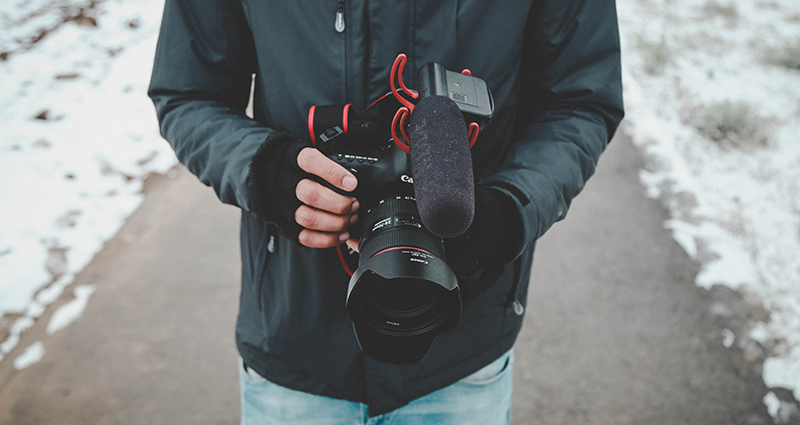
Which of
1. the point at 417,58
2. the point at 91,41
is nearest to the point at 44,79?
the point at 91,41

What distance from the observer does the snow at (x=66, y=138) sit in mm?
2400

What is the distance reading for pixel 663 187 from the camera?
9.56 feet

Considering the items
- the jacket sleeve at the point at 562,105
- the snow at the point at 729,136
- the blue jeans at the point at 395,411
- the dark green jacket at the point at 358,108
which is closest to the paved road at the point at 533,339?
the snow at the point at 729,136

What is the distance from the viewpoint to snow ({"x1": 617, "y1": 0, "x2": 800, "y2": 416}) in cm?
241

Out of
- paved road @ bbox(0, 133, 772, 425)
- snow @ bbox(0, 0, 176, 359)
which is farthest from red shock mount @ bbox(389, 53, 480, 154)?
snow @ bbox(0, 0, 176, 359)

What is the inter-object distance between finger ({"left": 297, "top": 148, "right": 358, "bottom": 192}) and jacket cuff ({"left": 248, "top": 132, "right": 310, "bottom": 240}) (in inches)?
1.4

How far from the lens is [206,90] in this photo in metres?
1.04

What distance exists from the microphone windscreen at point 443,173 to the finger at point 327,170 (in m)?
0.17

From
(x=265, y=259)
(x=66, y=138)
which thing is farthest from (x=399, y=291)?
(x=66, y=138)

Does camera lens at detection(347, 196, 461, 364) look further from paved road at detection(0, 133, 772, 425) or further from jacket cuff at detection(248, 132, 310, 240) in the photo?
paved road at detection(0, 133, 772, 425)

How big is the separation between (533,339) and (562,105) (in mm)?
1358

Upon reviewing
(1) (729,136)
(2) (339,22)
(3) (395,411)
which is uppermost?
(2) (339,22)

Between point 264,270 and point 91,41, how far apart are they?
4481mm

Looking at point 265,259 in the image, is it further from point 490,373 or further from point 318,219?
point 490,373
